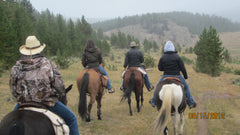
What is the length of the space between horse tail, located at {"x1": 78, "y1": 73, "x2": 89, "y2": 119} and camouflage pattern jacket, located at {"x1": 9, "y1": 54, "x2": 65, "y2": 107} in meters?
2.63

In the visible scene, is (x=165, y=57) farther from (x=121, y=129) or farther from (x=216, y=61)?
(x=216, y=61)

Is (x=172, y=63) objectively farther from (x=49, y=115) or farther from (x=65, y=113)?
(x=49, y=115)

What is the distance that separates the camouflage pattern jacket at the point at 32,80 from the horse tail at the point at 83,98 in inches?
104

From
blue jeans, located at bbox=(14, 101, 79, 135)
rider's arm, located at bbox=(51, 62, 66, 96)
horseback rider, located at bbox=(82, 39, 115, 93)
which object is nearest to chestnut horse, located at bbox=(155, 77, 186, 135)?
blue jeans, located at bbox=(14, 101, 79, 135)

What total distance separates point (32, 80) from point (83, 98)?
2.97 m

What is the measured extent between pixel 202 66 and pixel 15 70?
2475 centimetres

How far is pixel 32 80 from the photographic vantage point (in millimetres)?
2506

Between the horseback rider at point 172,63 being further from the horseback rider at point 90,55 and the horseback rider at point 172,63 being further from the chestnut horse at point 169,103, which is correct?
the horseback rider at point 90,55

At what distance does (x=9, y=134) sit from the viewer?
6.84 ft

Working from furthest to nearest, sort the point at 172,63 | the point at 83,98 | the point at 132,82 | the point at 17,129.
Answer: the point at 132,82, the point at 83,98, the point at 172,63, the point at 17,129

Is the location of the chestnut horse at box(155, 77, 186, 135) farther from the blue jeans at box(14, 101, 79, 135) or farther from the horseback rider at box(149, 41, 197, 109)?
the blue jeans at box(14, 101, 79, 135)

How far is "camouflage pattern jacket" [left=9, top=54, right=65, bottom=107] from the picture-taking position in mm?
2533

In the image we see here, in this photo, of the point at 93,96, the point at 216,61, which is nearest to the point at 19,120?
the point at 93,96
